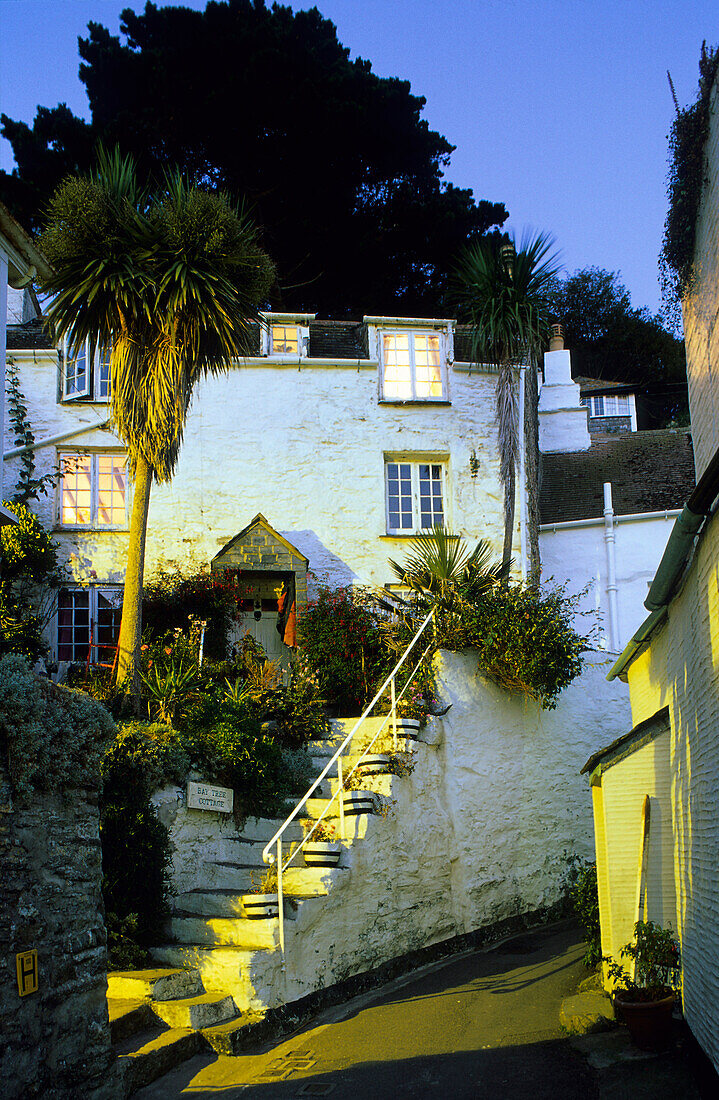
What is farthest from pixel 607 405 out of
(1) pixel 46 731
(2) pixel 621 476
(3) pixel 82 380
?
(1) pixel 46 731

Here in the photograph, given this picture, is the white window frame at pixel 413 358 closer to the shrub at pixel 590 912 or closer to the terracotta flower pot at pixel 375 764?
the terracotta flower pot at pixel 375 764

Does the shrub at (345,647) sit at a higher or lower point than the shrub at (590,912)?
higher

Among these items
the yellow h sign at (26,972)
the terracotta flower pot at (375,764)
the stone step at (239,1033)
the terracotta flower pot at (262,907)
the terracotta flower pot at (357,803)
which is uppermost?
the terracotta flower pot at (375,764)

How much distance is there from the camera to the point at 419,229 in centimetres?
2644

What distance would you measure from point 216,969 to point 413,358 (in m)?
12.6

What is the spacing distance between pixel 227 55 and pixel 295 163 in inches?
129

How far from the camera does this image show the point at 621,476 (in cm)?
2059

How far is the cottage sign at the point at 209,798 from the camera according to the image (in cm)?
955

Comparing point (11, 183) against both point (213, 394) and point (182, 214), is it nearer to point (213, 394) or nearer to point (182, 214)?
point (213, 394)

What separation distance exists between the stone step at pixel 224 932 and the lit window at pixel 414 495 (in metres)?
9.87

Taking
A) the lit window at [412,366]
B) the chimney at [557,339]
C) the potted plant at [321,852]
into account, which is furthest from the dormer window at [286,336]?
the potted plant at [321,852]

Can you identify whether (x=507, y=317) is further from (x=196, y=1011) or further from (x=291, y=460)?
(x=196, y=1011)

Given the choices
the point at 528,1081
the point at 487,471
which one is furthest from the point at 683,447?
the point at 528,1081

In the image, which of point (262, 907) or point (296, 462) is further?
point (296, 462)
